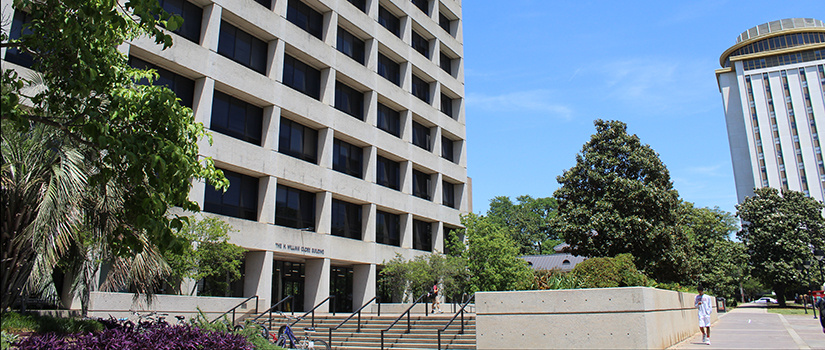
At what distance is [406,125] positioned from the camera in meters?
36.9

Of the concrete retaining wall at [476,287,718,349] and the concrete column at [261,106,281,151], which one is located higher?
the concrete column at [261,106,281,151]

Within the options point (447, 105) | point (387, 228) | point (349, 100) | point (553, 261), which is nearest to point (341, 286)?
point (387, 228)

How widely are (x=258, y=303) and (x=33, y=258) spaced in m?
15.9

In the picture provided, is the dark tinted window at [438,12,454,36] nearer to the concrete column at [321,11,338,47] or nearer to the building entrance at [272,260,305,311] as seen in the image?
the concrete column at [321,11,338,47]

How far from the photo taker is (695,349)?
15109 mm

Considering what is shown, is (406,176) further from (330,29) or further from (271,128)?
(271,128)

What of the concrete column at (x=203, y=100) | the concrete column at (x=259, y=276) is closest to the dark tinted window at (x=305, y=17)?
the concrete column at (x=203, y=100)

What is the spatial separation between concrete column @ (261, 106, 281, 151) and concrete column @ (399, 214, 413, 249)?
35.9 ft

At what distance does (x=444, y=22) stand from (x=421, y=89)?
773cm

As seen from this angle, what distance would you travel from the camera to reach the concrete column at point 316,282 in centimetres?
2894

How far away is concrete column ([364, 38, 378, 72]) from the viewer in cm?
3484

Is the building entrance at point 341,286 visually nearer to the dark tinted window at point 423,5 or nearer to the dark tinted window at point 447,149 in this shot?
the dark tinted window at point 447,149

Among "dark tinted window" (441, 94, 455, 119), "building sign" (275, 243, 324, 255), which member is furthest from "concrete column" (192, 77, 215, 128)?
"dark tinted window" (441, 94, 455, 119)

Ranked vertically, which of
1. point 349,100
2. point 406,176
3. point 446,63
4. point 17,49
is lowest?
point 406,176
